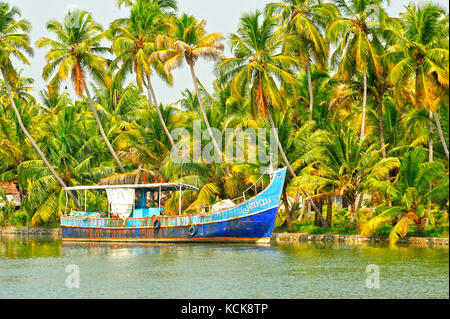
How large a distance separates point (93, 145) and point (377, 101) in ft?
63.6

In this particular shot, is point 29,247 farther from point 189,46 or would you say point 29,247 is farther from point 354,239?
point 354,239

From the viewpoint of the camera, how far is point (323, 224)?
A: 3622 centimetres

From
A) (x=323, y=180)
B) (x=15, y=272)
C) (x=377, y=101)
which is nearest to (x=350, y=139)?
(x=323, y=180)

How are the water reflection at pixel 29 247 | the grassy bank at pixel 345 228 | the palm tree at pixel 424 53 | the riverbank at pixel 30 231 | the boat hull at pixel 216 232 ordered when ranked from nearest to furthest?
the palm tree at pixel 424 53, the water reflection at pixel 29 247, the grassy bank at pixel 345 228, the boat hull at pixel 216 232, the riverbank at pixel 30 231

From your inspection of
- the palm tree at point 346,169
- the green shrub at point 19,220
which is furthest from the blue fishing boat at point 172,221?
the green shrub at point 19,220

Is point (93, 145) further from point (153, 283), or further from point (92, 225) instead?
point (153, 283)

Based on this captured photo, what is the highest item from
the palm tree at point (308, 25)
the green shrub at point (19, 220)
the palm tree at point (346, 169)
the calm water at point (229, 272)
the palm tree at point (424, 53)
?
the palm tree at point (308, 25)

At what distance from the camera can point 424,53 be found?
29.3 m

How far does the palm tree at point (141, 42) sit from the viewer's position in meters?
39.0

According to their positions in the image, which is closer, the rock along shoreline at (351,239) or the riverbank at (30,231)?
the rock along shoreline at (351,239)

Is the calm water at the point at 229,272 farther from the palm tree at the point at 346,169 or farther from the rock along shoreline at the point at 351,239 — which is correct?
the palm tree at the point at 346,169

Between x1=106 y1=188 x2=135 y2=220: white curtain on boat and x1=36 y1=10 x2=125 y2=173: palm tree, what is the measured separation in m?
5.85

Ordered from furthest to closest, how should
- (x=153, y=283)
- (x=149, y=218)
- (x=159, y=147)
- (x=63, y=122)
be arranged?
1. (x=63, y=122)
2. (x=159, y=147)
3. (x=149, y=218)
4. (x=153, y=283)
